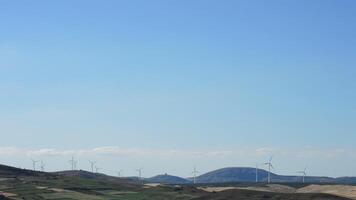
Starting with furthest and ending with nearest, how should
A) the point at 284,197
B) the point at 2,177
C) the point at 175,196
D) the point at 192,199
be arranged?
1. the point at 2,177
2. the point at 175,196
3. the point at 192,199
4. the point at 284,197

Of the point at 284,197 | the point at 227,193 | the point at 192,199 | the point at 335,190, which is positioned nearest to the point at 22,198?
the point at 192,199

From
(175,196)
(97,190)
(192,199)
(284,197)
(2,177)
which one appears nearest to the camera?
(284,197)

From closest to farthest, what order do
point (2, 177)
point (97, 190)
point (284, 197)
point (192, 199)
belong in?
point (284, 197)
point (192, 199)
point (97, 190)
point (2, 177)

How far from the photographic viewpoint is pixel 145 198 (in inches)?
5094

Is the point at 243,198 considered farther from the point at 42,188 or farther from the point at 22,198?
the point at 42,188

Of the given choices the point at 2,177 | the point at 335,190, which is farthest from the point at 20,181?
the point at 335,190

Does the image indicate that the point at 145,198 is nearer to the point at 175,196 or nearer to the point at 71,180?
the point at 175,196

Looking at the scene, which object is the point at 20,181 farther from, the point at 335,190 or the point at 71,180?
the point at 335,190

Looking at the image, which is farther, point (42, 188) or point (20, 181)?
point (20, 181)

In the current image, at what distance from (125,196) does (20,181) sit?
116 ft

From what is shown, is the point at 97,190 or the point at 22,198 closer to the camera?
the point at 22,198

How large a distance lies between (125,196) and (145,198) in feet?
26.8

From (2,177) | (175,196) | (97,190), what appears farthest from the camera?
(2,177)

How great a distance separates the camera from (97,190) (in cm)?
15075
